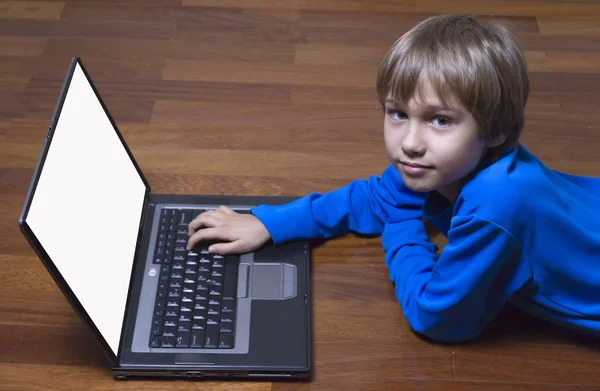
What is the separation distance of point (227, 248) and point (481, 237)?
370 millimetres

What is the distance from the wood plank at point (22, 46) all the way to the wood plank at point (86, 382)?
778 millimetres

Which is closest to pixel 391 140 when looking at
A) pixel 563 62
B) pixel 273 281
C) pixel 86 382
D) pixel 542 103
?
pixel 273 281

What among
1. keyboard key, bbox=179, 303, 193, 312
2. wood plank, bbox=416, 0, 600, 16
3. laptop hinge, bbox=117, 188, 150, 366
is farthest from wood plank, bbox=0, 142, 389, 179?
wood plank, bbox=416, 0, 600, 16

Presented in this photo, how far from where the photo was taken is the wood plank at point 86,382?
950mm

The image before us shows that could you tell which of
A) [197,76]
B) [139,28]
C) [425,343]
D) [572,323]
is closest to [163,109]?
[197,76]

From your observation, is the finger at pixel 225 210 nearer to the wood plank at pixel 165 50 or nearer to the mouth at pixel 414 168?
the mouth at pixel 414 168

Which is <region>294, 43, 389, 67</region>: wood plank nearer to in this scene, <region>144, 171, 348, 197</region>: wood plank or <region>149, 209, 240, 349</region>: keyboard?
<region>144, 171, 348, 197</region>: wood plank

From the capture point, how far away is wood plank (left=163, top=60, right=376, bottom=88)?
4.79ft

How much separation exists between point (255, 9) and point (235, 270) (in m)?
0.81

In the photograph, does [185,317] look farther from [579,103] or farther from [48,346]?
[579,103]

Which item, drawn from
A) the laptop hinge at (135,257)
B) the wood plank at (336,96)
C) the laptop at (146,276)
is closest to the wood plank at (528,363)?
the laptop at (146,276)

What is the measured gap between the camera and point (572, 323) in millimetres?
988

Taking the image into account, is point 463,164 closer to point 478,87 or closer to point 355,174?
point 478,87

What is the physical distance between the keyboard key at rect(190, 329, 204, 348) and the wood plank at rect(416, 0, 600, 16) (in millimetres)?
1017
